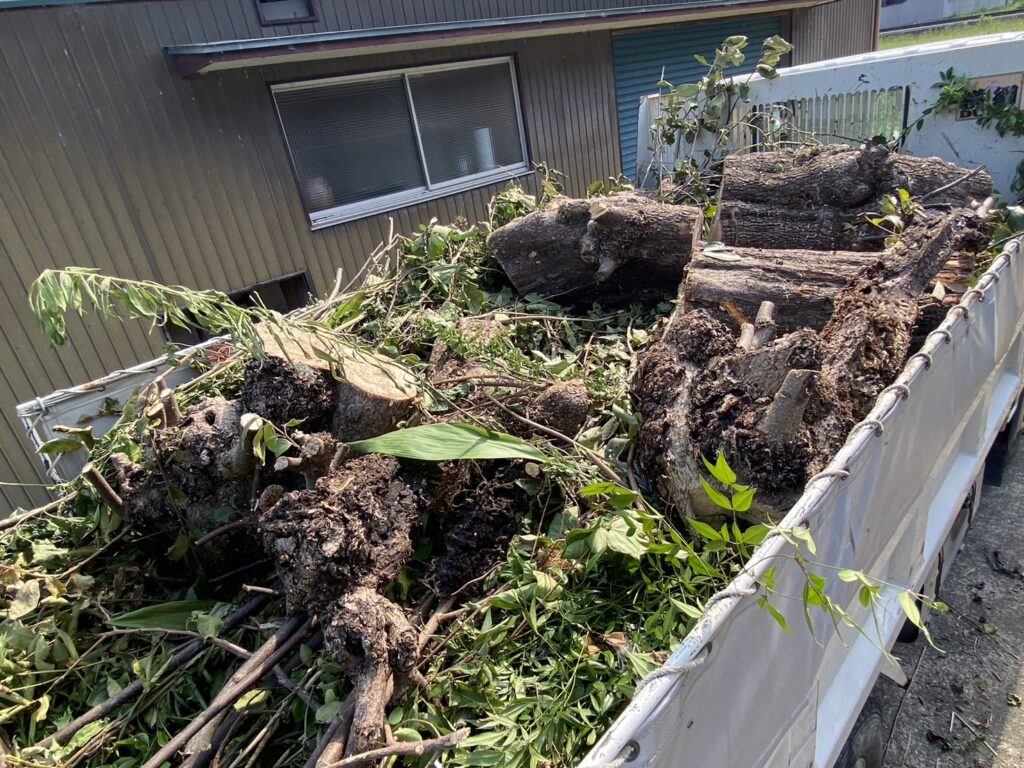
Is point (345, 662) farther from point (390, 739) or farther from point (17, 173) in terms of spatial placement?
point (17, 173)

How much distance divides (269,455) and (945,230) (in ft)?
7.96

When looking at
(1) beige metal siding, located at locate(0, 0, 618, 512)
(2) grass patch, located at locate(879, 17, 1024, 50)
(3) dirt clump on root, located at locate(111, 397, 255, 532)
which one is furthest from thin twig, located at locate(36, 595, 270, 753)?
(2) grass patch, located at locate(879, 17, 1024, 50)

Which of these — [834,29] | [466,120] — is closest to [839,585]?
[466,120]

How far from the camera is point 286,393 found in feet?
5.76

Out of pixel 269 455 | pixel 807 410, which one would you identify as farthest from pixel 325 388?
pixel 807 410

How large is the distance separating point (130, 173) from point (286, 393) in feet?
12.5

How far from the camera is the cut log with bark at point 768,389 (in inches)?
62.4

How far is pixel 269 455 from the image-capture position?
1756 millimetres

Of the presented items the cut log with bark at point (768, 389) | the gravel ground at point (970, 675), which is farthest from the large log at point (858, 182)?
the gravel ground at point (970, 675)

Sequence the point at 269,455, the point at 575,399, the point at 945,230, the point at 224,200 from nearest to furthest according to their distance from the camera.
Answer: the point at 269,455 < the point at 575,399 < the point at 945,230 < the point at 224,200

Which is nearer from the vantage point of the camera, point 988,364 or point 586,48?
point 988,364

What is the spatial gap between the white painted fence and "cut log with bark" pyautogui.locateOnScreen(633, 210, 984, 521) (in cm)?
186

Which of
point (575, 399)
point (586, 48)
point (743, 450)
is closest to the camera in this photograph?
point (743, 450)

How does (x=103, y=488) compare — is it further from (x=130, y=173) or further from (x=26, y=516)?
(x=130, y=173)
